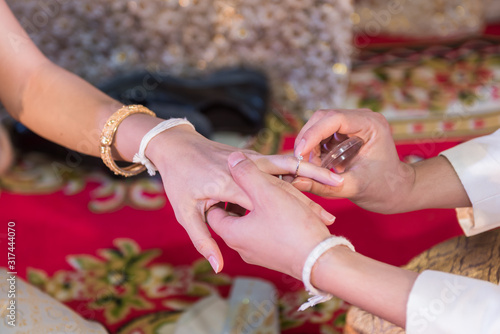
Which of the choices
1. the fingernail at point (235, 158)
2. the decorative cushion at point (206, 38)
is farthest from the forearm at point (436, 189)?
the decorative cushion at point (206, 38)

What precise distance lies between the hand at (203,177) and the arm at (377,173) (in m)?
0.05

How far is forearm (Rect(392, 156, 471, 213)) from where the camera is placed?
0.90m

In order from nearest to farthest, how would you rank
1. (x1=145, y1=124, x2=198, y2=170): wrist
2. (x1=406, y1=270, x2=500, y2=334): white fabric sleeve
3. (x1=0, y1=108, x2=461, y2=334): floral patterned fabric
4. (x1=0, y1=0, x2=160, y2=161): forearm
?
(x1=406, y1=270, x2=500, y2=334): white fabric sleeve
(x1=145, y1=124, x2=198, y2=170): wrist
(x1=0, y1=0, x2=160, y2=161): forearm
(x1=0, y1=108, x2=461, y2=334): floral patterned fabric

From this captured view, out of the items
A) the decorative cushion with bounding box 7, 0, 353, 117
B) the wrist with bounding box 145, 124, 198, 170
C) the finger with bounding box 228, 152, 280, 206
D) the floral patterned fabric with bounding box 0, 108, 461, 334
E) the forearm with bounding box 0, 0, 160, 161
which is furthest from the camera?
the decorative cushion with bounding box 7, 0, 353, 117

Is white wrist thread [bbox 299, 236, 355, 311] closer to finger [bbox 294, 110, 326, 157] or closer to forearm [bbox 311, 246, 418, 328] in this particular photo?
forearm [bbox 311, 246, 418, 328]

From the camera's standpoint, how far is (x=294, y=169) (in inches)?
31.0

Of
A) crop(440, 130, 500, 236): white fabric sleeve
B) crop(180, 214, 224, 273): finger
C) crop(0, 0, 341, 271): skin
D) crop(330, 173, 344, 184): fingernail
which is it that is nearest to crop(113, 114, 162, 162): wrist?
crop(0, 0, 341, 271): skin

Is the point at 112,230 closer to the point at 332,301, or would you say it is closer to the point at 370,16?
the point at 332,301

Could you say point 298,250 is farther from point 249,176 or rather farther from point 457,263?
point 457,263

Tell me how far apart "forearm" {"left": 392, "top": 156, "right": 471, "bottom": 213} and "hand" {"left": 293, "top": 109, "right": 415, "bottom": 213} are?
13 millimetres

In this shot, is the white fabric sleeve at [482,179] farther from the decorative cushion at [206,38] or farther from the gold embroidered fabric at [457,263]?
the decorative cushion at [206,38]

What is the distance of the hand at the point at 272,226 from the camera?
67cm

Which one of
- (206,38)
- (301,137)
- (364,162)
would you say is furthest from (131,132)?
(206,38)

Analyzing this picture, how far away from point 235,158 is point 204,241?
0.43ft
